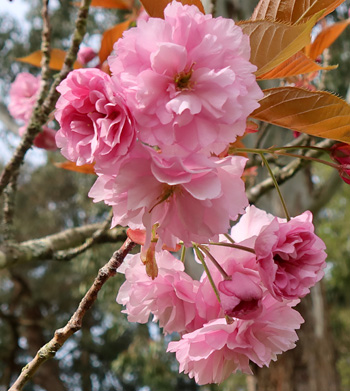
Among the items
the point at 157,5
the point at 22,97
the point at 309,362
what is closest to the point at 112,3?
the point at 22,97

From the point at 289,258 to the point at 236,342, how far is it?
125 millimetres

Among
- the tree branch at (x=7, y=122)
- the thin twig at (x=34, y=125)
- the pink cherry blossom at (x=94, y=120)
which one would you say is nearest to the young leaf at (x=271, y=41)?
the pink cherry blossom at (x=94, y=120)

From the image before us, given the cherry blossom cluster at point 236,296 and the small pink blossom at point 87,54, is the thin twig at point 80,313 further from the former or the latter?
the small pink blossom at point 87,54

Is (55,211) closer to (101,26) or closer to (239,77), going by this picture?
(101,26)

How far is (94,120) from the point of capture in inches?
19.3

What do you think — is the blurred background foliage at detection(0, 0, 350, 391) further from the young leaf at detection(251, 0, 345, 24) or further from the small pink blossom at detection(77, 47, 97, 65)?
the young leaf at detection(251, 0, 345, 24)

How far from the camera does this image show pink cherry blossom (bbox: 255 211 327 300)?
553mm

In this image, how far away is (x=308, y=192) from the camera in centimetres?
378

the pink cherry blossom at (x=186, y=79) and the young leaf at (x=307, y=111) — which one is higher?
the pink cherry blossom at (x=186, y=79)

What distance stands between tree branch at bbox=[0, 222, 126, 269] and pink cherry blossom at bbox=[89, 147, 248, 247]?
2.82 ft

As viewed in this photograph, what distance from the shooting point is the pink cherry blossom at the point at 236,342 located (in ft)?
2.00

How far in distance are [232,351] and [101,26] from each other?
5.83 meters

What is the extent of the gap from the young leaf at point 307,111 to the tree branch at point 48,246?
83 centimetres

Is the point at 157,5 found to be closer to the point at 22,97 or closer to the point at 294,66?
the point at 294,66
